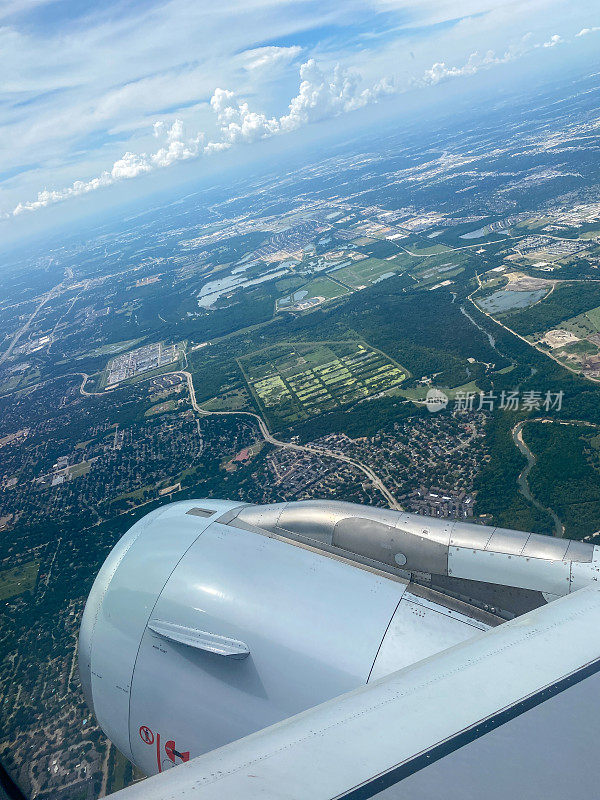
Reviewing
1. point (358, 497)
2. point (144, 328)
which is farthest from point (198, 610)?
point (144, 328)

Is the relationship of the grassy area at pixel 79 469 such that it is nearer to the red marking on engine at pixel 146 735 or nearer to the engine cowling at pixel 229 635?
the engine cowling at pixel 229 635

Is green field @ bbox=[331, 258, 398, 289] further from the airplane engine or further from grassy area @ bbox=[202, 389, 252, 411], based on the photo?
the airplane engine

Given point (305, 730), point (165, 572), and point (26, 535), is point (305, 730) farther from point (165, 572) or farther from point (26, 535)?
point (26, 535)

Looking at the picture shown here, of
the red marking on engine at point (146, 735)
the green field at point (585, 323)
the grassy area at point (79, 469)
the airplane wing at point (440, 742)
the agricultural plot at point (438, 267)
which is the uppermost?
the airplane wing at point (440, 742)

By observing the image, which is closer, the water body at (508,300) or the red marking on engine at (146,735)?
the red marking on engine at (146,735)

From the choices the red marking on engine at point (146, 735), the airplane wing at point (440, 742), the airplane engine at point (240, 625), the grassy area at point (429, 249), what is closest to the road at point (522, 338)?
the grassy area at point (429, 249)

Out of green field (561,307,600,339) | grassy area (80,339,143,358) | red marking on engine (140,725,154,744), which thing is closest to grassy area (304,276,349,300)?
grassy area (80,339,143,358)
